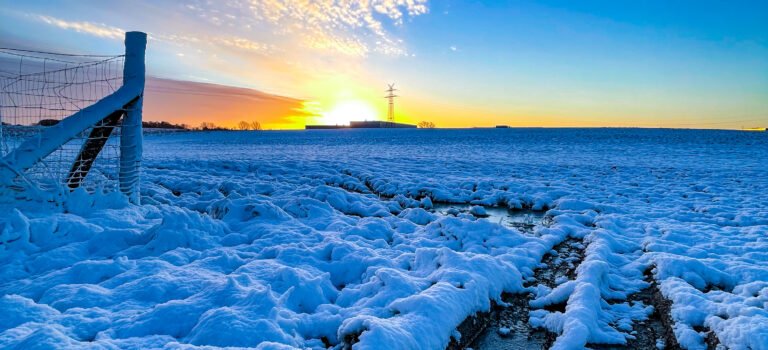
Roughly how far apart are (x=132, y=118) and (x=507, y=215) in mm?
7533

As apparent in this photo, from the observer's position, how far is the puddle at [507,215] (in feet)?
24.5

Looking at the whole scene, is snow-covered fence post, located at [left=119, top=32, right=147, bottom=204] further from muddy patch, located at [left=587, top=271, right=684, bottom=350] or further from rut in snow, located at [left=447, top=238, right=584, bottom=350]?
muddy patch, located at [left=587, top=271, right=684, bottom=350]

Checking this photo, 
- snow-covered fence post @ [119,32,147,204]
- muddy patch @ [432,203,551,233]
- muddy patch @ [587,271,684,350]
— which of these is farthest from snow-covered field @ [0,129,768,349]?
snow-covered fence post @ [119,32,147,204]

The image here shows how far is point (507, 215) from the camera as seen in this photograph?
27.1 ft

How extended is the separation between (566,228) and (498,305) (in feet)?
11.1

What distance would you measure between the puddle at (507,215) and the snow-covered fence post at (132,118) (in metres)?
5.93

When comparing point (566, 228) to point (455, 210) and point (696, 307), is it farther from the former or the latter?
point (696, 307)

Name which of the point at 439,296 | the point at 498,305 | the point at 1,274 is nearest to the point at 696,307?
the point at 498,305

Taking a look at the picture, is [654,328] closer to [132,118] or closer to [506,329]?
[506,329]

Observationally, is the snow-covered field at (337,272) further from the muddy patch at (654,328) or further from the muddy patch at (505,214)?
the muddy patch at (505,214)

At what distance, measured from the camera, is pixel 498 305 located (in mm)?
4043

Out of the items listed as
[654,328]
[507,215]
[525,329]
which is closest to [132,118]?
[525,329]

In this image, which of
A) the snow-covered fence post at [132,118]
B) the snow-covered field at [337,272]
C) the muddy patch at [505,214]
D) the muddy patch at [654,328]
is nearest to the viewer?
the snow-covered field at [337,272]

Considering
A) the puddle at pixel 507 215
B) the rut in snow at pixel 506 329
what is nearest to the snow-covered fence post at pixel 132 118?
the puddle at pixel 507 215
